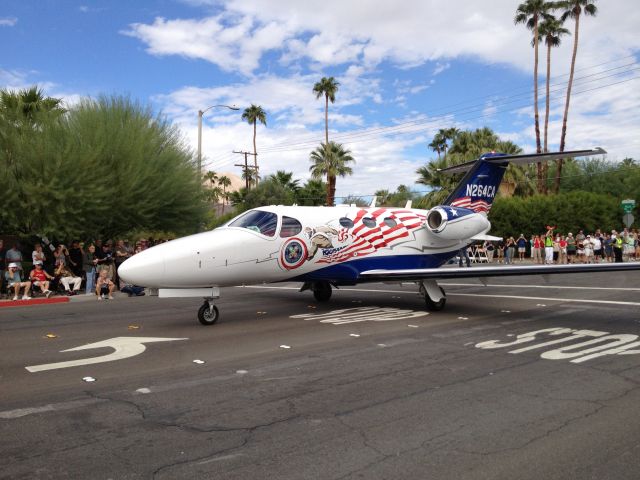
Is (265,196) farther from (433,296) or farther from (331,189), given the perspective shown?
(433,296)

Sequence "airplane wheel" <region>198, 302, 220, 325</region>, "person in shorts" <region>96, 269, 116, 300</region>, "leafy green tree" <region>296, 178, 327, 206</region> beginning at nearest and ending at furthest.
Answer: "airplane wheel" <region>198, 302, 220, 325</region>, "person in shorts" <region>96, 269, 116, 300</region>, "leafy green tree" <region>296, 178, 327, 206</region>

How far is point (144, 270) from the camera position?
8719 mm

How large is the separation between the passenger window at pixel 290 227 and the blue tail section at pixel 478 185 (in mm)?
5903

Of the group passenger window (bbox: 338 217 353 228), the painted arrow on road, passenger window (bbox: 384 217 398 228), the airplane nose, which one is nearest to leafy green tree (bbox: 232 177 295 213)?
passenger window (bbox: 384 217 398 228)

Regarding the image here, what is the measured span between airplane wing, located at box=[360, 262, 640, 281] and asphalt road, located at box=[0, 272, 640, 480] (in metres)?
0.98

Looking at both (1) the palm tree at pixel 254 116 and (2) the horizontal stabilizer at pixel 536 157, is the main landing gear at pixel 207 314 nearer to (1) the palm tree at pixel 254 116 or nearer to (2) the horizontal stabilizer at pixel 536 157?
(2) the horizontal stabilizer at pixel 536 157

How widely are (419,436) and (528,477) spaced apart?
0.96 metres

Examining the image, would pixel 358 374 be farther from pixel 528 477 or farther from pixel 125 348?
pixel 125 348

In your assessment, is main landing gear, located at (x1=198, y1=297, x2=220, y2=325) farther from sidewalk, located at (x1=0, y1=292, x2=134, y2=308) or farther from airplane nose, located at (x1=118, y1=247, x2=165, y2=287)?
sidewalk, located at (x1=0, y1=292, x2=134, y2=308)

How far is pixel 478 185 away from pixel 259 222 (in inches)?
294

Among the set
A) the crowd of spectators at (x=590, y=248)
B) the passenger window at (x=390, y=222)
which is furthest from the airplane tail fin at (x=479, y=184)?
the crowd of spectators at (x=590, y=248)

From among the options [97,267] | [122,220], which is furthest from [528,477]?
[122,220]

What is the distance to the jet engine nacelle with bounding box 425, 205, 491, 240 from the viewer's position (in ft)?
42.9

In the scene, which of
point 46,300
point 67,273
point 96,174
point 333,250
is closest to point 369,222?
point 333,250
